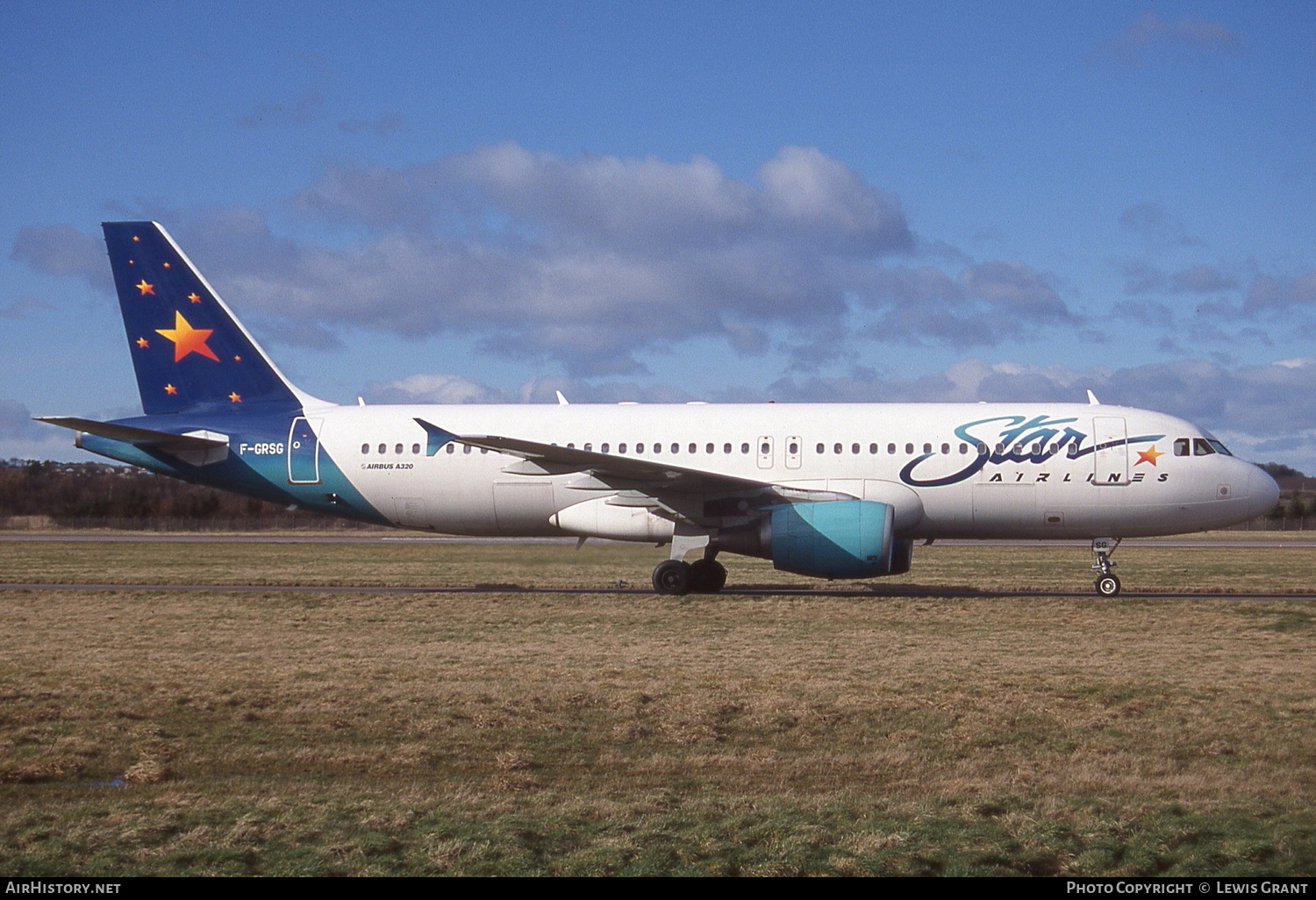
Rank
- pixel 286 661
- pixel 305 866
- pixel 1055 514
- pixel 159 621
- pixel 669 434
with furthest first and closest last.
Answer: pixel 669 434 < pixel 1055 514 < pixel 159 621 < pixel 286 661 < pixel 305 866

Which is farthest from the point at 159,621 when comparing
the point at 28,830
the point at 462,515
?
the point at 28,830

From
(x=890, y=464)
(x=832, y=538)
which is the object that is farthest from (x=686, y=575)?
(x=890, y=464)

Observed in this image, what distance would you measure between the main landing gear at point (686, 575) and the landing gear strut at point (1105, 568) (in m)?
7.37

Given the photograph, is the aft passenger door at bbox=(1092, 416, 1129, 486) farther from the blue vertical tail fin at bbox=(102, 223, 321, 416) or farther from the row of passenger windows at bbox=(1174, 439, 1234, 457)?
the blue vertical tail fin at bbox=(102, 223, 321, 416)

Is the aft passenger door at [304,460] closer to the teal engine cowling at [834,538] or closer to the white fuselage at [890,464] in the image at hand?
the white fuselage at [890,464]

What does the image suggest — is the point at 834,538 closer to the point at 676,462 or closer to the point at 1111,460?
the point at 676,462

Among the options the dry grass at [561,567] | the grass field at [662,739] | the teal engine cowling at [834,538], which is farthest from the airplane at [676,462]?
the grass field at [662,739]

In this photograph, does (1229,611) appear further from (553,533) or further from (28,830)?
(28,830)

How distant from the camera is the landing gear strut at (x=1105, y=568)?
22672 mm

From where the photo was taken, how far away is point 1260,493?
2281 cm

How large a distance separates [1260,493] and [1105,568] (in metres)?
3.32

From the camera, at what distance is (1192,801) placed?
7559 mm
